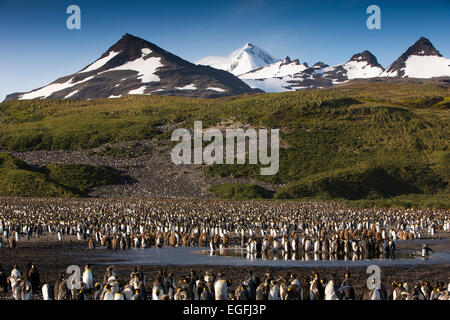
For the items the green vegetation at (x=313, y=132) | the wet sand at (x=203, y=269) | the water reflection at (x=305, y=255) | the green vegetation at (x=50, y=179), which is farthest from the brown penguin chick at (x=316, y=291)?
the green vegetation at (x=50, y=179)

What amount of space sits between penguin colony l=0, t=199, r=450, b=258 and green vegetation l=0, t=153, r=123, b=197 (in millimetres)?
10920

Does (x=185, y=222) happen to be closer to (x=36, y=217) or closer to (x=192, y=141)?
(x=36, y=217)

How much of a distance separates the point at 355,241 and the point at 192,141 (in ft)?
209

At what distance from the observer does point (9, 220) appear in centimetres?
4003

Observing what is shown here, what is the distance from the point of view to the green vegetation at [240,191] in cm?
7188

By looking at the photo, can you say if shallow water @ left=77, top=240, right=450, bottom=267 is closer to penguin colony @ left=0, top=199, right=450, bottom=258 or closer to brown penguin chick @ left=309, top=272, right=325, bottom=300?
penguin colony @ left=0, top=199, right=450, bottom=258

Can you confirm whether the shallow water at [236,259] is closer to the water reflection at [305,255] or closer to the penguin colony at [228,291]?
the water reflection at [305,255]

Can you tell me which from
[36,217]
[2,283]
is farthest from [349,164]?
[2,283]

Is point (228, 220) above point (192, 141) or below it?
below

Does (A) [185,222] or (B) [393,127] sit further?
(B) [393,127]

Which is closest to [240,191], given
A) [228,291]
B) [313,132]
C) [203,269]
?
[313,132]

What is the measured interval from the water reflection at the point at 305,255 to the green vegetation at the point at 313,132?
3586cm

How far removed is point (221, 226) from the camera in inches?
1551

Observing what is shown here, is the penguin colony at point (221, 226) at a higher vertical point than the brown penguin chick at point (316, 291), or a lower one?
lower
